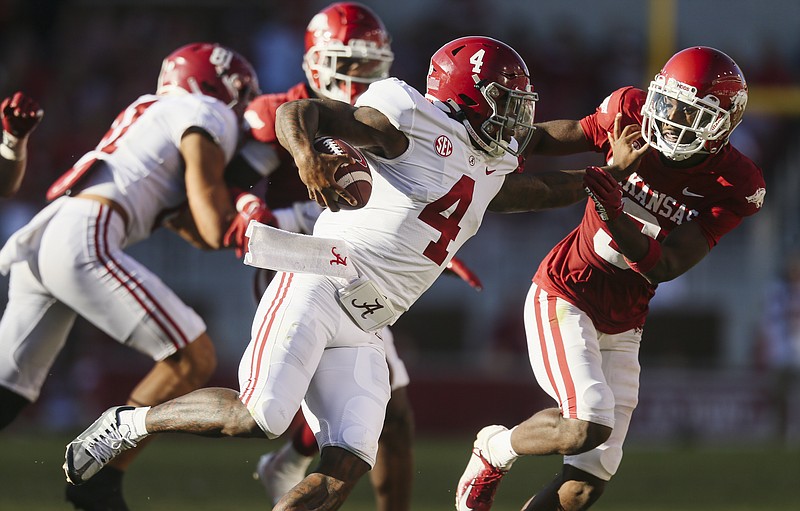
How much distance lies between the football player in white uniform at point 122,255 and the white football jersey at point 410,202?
37.5 inches

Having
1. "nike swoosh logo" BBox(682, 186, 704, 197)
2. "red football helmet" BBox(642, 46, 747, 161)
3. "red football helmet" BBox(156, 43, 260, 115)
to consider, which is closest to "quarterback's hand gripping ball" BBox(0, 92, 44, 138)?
"red football helmet" BBox(156, 43, 260, 115)

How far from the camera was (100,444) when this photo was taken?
15.8ft

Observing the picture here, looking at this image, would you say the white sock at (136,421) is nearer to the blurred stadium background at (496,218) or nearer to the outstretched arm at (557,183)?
the outstretched arm at (557,183)

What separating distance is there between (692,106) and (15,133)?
9.43 feet

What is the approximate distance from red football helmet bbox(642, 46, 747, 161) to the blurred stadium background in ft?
22.6

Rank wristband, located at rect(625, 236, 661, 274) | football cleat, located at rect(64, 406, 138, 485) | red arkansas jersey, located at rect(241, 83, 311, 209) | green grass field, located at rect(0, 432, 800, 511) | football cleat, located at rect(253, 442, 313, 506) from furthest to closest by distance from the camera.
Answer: green grass field, located at rect(0, 432, 800, 511), football cleat, located at rect(253, 442, 313, 506), red arkansas jersey, located at rect(241, 83, 311, 209), wristband, located at rect(625, 236, 661, 274), football cleat, located at rect(64, 406, 138, 485)

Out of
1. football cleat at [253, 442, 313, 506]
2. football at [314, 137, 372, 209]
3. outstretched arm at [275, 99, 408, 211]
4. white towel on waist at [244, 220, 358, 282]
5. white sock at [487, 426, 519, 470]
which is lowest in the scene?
football cleat at [253, 442, 313, 506]

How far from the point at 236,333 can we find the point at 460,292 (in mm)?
2330

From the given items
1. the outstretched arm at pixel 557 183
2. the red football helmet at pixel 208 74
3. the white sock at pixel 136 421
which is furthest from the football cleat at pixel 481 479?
the red football helmet at pixel 208 74

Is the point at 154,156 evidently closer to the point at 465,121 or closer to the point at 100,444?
the point at 100,444

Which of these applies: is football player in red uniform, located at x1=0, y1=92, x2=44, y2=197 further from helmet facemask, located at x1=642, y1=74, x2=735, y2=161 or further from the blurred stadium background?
the blurred stadium background

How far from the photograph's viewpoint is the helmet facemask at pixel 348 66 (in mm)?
6191

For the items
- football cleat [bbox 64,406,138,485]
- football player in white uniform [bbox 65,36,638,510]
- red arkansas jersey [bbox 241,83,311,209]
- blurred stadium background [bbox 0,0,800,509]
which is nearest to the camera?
football player in white uniform [bbox 65,36,638,510]

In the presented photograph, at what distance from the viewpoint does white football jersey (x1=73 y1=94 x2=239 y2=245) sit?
5.76 meters
